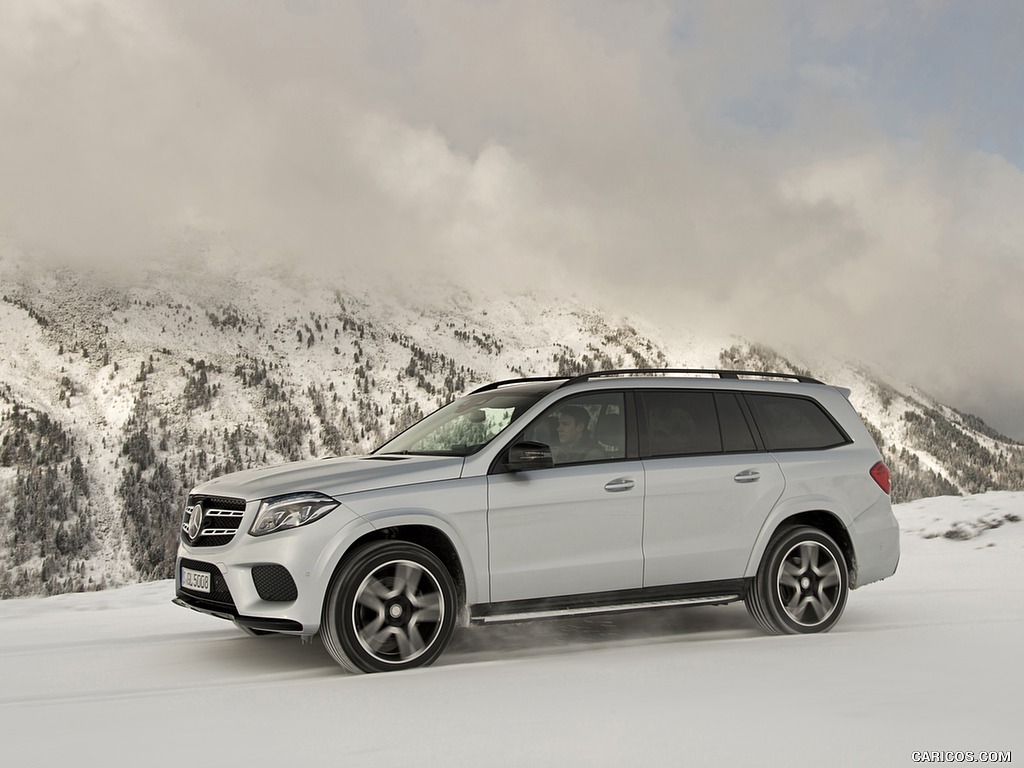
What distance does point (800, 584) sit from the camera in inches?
294

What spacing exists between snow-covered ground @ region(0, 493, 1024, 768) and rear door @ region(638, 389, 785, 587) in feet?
1.86

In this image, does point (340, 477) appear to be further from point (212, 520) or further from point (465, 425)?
point (465, 425)

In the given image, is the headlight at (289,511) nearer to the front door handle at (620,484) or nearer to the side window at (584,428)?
the side window at (584,428)

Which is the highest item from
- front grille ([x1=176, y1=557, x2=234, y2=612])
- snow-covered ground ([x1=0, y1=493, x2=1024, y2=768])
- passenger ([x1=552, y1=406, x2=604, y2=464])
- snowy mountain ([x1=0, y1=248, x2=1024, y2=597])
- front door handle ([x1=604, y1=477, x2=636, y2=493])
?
snowy mountain ([x1=0, y1=248, x2=1024, y2=597])

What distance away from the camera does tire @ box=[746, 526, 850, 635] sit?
24.0 feet

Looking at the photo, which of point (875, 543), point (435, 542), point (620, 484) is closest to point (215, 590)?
A: point (435, 542)

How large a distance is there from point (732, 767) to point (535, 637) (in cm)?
351

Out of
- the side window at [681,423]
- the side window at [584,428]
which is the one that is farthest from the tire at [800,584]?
the side window at [584,428]

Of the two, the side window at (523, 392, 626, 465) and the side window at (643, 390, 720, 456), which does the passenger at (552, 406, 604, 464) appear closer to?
the side window at (523, 392, 626, 465)

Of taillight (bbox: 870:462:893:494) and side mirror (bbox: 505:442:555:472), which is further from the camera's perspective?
taillight (bbox: 870:462:893:494)

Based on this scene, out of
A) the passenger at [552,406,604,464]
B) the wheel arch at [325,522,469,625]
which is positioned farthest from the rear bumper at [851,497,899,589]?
the wheel arch at [325,522,469,625]

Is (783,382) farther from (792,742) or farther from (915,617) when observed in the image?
(792,742)

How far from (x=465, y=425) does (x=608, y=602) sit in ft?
4.95

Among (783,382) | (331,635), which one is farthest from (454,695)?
(783,382)
